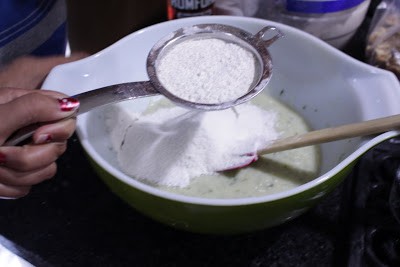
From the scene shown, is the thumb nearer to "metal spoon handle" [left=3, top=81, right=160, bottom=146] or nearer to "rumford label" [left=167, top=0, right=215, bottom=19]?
"metal spoon handle" [left=3, top=81, right=160, bottom=146]

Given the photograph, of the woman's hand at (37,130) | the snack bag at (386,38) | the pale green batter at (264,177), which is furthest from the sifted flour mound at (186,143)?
the snack bag at (386,38)

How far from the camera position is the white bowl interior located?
0.61 meters

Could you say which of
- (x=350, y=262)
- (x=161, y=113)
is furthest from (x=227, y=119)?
(x=350, y=262)

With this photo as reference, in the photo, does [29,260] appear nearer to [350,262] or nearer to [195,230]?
[195,230]

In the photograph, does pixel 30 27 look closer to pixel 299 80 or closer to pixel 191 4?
pixel 191 4

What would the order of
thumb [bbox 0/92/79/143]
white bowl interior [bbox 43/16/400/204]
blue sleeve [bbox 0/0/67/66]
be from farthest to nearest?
blue sleeve [bbox 0/0/67/66] → white bowl interior [bbox 43/16/400/204] → thumb [bbox 0/92/79/143]

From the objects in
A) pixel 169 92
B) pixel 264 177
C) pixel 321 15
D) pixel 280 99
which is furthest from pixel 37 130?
pixel 321 15

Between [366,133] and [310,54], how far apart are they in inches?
8.1

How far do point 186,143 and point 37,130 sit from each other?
7.7 inches

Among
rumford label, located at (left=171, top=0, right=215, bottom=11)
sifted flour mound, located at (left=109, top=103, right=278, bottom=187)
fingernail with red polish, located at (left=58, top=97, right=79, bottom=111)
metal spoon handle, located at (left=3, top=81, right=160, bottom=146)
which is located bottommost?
sifted flour mound, located at (left=109, top=103, right=278, bottom=187)

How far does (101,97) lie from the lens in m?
0.54

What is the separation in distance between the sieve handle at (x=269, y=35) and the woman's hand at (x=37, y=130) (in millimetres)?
284

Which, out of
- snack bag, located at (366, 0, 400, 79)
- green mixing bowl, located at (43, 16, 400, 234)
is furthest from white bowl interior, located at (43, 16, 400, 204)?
snack bag, located at (366, 0, 400, 79)

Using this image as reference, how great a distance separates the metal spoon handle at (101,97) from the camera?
0.52m
